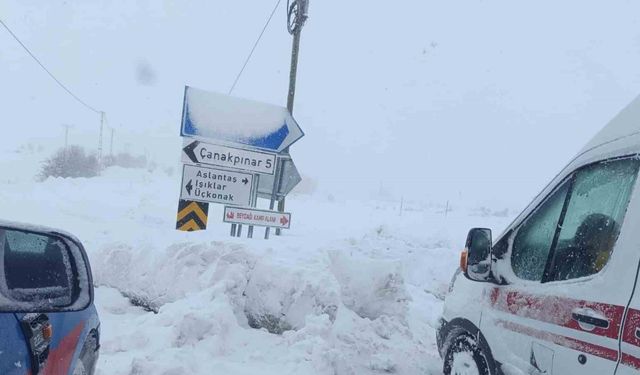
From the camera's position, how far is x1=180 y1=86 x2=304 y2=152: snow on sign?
8938mm

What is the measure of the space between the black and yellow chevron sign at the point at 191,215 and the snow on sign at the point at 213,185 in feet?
0.48

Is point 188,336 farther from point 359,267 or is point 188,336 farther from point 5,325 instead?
point 5,325

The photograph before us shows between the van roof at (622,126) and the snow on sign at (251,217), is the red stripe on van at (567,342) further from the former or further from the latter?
the snow on sign at (251,217)

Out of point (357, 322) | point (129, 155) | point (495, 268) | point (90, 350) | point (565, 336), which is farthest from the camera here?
point (129, 155)

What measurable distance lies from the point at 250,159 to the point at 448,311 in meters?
5.58

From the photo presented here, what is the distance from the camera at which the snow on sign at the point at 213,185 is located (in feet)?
28.0

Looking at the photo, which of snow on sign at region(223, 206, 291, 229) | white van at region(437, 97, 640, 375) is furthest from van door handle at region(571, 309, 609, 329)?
snow on sign at region(223, 206, 291, 229)

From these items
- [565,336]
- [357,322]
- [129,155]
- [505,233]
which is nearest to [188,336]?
[357,322]

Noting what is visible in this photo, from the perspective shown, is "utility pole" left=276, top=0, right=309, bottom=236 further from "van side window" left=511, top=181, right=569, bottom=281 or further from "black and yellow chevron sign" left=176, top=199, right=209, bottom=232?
"van side window" left=511, top=181, right=569, bottom=281

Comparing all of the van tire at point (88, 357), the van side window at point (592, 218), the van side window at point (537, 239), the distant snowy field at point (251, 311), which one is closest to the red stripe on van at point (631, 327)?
the van side window at point (592, 218)

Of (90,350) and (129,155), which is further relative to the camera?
(129,155)

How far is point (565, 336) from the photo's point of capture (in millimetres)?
2457

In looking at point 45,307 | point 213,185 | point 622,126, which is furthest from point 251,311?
point 622,126

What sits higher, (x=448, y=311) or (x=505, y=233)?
(x=505, y=233)
